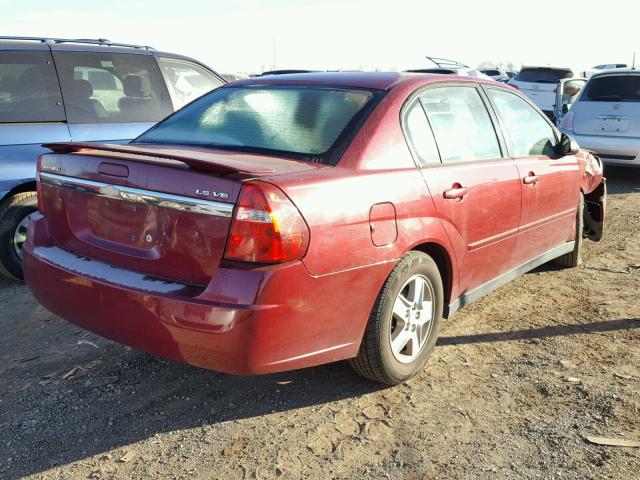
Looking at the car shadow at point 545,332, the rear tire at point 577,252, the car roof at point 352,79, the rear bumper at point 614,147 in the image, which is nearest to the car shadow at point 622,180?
the rear bumper at point 614,147

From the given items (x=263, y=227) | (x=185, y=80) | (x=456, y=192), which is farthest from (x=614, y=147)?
(x=263, y=227)

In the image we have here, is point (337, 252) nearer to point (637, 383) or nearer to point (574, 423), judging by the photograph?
point (574, 423)

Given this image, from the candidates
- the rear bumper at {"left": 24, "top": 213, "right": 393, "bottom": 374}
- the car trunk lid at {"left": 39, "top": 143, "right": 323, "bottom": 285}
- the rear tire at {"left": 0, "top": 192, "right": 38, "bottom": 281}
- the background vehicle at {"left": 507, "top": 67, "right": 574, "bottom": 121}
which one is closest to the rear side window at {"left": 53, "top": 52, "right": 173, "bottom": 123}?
the rear tire at {"left": 0, "top": 192, "right": 38, "bottom": 281}

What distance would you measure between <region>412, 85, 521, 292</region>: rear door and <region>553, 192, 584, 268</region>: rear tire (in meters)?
1.28

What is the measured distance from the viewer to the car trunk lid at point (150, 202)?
102 inches

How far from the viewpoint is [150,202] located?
270 cm

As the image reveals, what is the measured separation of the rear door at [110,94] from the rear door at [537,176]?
3.05 m

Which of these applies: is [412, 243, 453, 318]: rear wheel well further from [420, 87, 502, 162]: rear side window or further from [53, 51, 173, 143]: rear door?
[53, 51, 173, 143]: rear door

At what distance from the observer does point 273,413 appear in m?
3.05

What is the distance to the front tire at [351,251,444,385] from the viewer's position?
3027 millimetres

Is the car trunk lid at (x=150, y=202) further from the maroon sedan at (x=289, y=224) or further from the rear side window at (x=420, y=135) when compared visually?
the rear side window at (x=420, y=135)

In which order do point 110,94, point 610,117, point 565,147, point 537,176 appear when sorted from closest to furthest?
point 537,176 → point 565,147 → point 110,94 → point 610,117

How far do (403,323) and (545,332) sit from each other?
1.31 meters

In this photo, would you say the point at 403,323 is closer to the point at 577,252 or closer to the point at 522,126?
the point at 522,126
